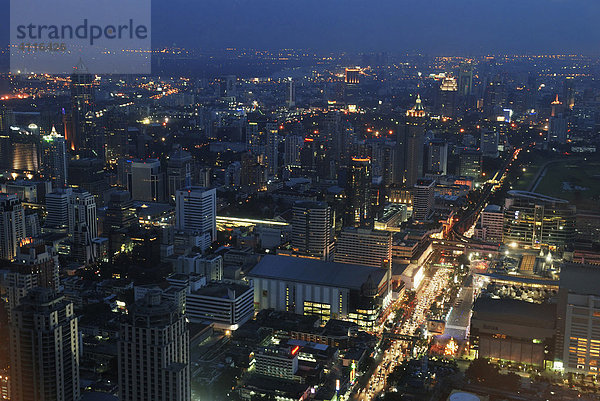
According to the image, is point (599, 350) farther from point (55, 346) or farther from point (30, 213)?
point (30, 213)

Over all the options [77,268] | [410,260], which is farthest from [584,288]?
[77,268]

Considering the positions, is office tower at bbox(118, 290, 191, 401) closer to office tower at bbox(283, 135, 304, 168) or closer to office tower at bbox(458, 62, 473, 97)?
office tower at bbox(283, 135, 304, 168)

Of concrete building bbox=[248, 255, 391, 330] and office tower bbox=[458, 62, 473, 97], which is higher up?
office tower bbox=[458, 62, 473, 97]

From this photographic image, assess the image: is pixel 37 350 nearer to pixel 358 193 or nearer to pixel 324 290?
pixel 324 290

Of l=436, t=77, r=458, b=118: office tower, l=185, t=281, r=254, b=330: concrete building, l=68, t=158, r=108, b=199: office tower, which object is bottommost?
l=185, t=281, r=254, b=330: concrete building

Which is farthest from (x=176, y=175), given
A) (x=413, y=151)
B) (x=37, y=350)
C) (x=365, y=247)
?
(x=37, y=350)

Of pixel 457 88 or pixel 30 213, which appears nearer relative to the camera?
pixel 30 213

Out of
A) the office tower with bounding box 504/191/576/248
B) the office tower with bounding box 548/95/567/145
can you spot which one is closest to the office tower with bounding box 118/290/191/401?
the office tower with bounding box 504/191/576/248
